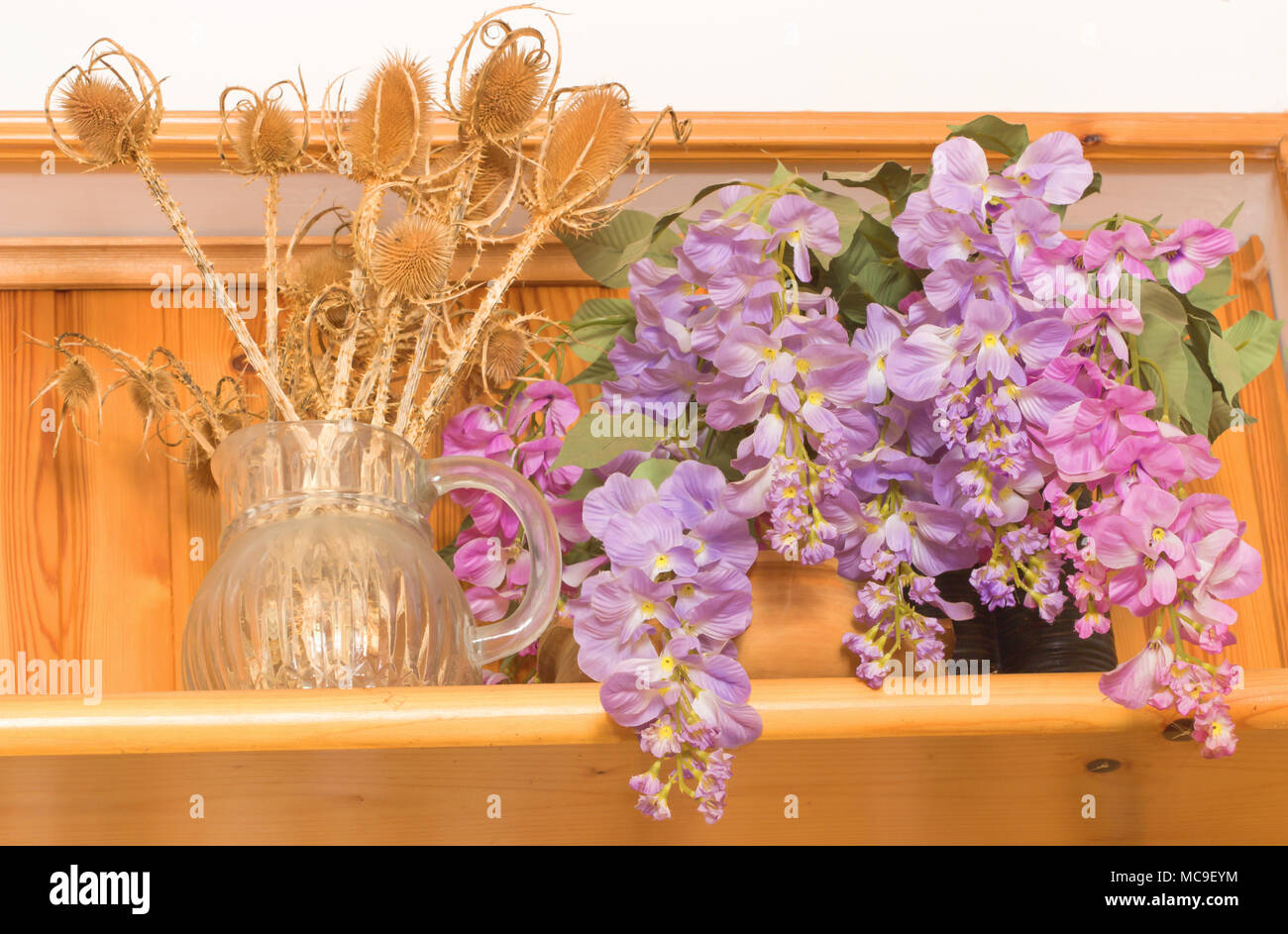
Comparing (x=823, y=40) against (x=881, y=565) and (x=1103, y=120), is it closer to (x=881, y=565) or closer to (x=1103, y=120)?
(x=1103, y=120)

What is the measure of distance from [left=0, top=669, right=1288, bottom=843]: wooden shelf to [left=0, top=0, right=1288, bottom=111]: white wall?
0.63m

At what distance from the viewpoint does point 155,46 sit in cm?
109

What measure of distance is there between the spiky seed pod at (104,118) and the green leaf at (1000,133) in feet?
1.78

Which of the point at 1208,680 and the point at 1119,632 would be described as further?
the point at 1119,632

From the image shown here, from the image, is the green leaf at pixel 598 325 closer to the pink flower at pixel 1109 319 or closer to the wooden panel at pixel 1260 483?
the pink flower at pixel 1109 319

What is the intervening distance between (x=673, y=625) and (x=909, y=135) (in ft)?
1.98

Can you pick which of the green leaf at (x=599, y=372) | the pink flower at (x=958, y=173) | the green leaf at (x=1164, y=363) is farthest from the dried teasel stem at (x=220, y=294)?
the green leaf at (x=1164, y=363)

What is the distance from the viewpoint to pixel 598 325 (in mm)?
887

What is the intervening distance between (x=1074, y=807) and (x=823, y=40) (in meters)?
0.72

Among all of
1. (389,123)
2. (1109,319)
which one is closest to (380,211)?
(389,123)

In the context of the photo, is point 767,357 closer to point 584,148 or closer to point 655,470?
point 655,470

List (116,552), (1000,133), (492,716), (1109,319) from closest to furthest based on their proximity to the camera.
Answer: (492,716), (1109,319), (1000,133), (116,552)

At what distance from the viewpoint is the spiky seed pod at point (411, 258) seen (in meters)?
0.76
